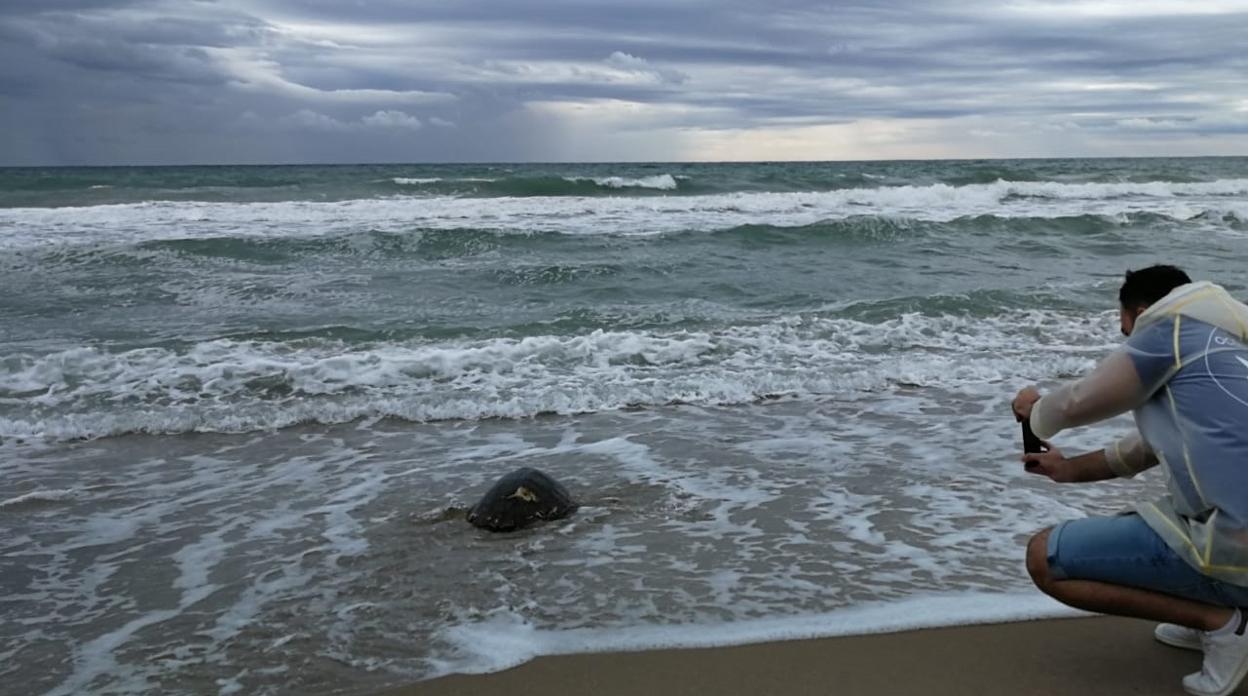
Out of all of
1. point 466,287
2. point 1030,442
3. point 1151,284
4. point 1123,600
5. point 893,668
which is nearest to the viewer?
point 1151,284

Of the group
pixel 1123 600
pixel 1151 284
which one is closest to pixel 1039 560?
pixel 1123 600

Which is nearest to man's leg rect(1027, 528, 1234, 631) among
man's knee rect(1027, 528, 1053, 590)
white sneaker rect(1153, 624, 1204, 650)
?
man's knee rect(1027, 528, 1053, 590)

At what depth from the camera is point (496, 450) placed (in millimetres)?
6430

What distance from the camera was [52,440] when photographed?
690cm

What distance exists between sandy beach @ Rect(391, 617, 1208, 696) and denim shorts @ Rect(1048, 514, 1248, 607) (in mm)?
378

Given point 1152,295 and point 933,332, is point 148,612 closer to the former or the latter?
point 1152,295

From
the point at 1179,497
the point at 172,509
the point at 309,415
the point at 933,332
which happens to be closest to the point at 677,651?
the point at 1179,497

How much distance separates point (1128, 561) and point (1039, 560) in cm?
25

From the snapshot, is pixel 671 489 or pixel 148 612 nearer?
pixel 148 612

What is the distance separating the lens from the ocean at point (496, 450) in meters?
3.89

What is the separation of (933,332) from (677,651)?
7024 millimetres

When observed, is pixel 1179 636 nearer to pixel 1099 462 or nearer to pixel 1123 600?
pixel 1123 600

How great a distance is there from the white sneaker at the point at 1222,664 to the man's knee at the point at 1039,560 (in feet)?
1.51

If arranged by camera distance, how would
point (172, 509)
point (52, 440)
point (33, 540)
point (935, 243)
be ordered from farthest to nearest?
point (935, 243), point (52, 440), point (172, 509), point (33, 540)
